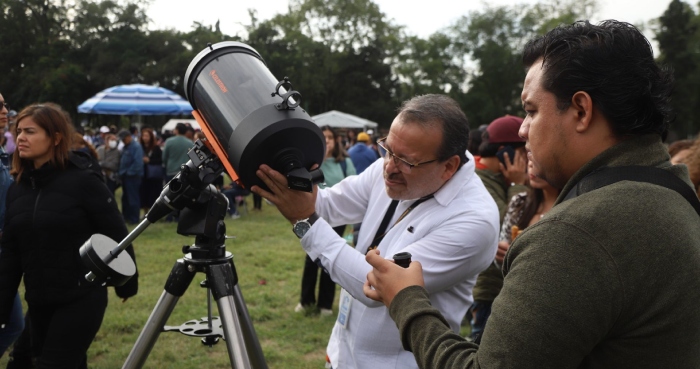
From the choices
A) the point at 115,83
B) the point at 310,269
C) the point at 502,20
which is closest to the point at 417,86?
the point at 502,20

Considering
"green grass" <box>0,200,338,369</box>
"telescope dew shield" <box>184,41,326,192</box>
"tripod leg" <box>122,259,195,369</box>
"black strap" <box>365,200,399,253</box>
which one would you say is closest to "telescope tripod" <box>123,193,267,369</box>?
"tripod leg" <box>122,259,195,369</box>

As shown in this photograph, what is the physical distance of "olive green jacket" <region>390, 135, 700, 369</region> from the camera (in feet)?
3.56

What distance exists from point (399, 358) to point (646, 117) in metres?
1.29

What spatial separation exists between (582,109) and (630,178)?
17 centimetres

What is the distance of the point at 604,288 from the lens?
1.08m

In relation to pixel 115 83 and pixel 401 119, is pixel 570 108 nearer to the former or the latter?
pixel 401 119

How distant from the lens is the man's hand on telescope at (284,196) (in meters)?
2.08

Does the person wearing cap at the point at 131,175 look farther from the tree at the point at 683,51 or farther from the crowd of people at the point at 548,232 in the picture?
the tree at the point at 683,51

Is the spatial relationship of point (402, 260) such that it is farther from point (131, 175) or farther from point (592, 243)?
point (131, 175)

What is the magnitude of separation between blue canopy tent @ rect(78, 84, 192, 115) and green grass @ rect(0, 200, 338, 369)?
22.8ft

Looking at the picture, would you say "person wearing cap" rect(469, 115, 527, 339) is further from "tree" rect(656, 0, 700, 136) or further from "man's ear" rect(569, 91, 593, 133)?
"tree" rect(656, 0, 700, 136)

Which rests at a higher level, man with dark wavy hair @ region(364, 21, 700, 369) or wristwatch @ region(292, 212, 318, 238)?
man with dark wavy hair @ region(364, 21, 700, 369)

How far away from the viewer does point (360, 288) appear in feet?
6.82

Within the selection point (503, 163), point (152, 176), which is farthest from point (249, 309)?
point (152, 176)
